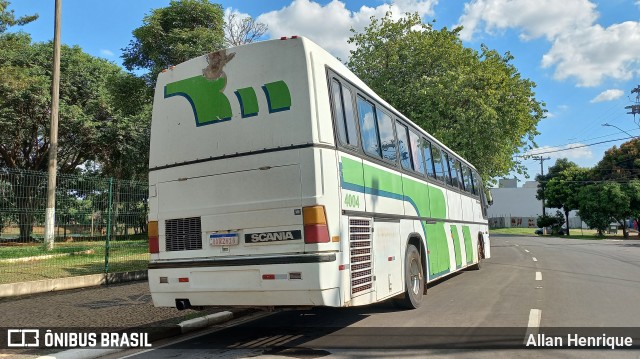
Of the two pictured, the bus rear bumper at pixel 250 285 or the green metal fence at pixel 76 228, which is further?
the green metal fence at pixel 76 228

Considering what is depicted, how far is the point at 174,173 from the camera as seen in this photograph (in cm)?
636

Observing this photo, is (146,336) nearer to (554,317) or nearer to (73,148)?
(554,317)

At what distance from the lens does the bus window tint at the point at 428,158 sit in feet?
32.1

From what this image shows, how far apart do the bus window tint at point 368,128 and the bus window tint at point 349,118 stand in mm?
244

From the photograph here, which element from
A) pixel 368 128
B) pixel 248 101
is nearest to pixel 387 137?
pixel 368 128

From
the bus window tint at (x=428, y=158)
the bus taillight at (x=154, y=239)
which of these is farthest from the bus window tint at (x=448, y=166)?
the bus taillight at (x=154, y=239)

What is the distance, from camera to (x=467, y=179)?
14117 millimetres

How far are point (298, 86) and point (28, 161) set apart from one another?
2942cm

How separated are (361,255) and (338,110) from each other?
1.86 metres

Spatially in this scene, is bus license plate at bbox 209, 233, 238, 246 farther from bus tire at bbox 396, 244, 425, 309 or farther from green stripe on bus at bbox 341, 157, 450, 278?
bus tire at bbox 396, 244, 425, 309

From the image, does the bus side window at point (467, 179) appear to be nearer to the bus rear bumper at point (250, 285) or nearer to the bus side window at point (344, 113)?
the bus side window at point (344, 113)

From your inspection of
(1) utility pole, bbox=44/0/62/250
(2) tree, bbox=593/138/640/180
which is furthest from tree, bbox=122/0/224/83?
(2) tree, bbox=593/138/640/180

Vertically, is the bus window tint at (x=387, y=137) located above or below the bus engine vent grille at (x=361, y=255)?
above
